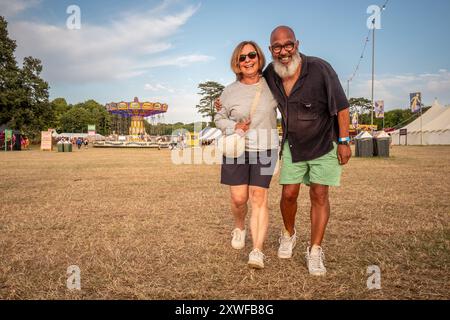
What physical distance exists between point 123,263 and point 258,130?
1600 mm

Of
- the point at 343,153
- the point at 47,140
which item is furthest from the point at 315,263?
the point at 47,140

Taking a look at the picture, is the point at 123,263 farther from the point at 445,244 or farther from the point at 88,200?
the point at 88,200

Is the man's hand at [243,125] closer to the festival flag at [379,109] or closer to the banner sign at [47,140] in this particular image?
the banner sign at [47,140]

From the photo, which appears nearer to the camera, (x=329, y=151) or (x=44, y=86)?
(x=329, y=151)

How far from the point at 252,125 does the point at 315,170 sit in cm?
65

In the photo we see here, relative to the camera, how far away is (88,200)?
682 centimetres

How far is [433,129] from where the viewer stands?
43156mm

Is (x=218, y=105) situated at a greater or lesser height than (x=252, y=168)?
greater

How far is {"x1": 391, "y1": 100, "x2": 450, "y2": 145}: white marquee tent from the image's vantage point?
4166 cm

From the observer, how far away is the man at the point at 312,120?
3.05m
